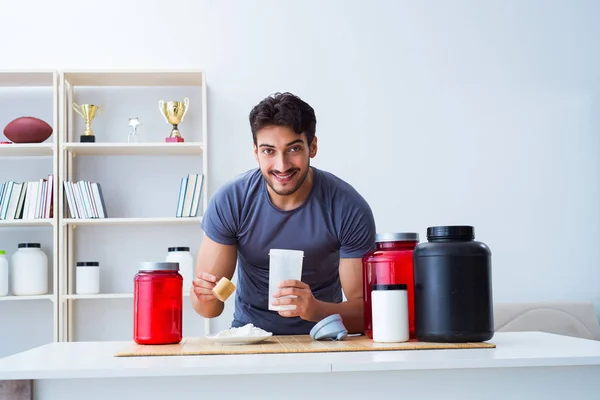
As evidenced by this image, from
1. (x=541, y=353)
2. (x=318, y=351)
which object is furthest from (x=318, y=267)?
(x=541, y=353)

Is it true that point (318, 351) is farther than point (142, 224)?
No

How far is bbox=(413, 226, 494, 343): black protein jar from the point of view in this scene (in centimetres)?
143

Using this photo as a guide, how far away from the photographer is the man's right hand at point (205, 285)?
1.69 meters

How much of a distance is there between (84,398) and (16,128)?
2.72m

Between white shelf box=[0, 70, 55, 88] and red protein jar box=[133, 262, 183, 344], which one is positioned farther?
white shelf box=[0, 70, 55, 88]

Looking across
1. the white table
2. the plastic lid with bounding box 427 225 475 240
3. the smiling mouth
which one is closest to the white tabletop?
the white table

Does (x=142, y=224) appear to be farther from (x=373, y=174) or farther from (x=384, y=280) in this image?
(x=384, y=280)

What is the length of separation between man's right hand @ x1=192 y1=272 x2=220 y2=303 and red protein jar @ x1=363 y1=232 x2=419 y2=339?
36cm

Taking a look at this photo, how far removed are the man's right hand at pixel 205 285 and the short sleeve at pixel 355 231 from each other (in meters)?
0.52

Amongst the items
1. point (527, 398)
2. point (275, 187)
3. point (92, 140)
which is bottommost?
point (527, 398)

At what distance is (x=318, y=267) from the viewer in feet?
7.18

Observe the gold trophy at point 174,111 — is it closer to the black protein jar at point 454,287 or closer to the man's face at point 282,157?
the man's face at point 282,157

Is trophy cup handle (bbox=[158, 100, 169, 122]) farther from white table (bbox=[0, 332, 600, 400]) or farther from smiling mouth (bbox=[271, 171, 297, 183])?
white table (bbox=[0, 332, 600, 400])

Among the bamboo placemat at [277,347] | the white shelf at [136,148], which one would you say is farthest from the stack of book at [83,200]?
the bamboo placemat at [277,347]
